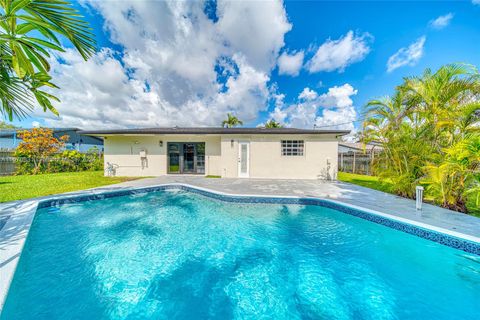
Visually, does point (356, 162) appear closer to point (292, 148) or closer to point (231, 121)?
point (292, 148)

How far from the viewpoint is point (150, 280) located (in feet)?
9.35

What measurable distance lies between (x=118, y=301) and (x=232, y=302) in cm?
161

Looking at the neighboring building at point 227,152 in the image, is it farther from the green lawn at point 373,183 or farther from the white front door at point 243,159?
the green lawn at point 373,183

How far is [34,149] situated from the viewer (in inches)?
439

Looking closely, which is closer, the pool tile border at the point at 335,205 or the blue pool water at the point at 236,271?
the blue pool water at the point at 236,271

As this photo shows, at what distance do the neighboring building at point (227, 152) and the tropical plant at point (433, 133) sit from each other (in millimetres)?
2854

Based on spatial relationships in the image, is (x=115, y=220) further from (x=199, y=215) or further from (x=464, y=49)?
(x=464, y=49)

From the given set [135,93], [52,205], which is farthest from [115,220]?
[135,93]

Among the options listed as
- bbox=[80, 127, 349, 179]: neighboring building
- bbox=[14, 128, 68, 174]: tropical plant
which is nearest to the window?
bbox=[80, 127, 349, 179]: neighboring building

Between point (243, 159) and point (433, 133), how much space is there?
8.09m

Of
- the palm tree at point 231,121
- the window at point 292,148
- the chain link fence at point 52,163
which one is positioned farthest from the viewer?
the palm tree at point 231,121

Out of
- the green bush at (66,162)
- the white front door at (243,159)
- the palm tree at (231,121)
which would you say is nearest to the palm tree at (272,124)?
the palm tree at (231,121)

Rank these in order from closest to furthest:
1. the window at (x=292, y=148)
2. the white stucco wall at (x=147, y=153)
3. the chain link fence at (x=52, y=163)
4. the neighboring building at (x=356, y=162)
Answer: the window at (x=292, y=148)
the chain link fence at (x=52, y=163)
the white stucco wall at (x=147, y=153)
the neighboring building at (x=356, y=162)

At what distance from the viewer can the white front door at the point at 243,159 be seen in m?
10.7
